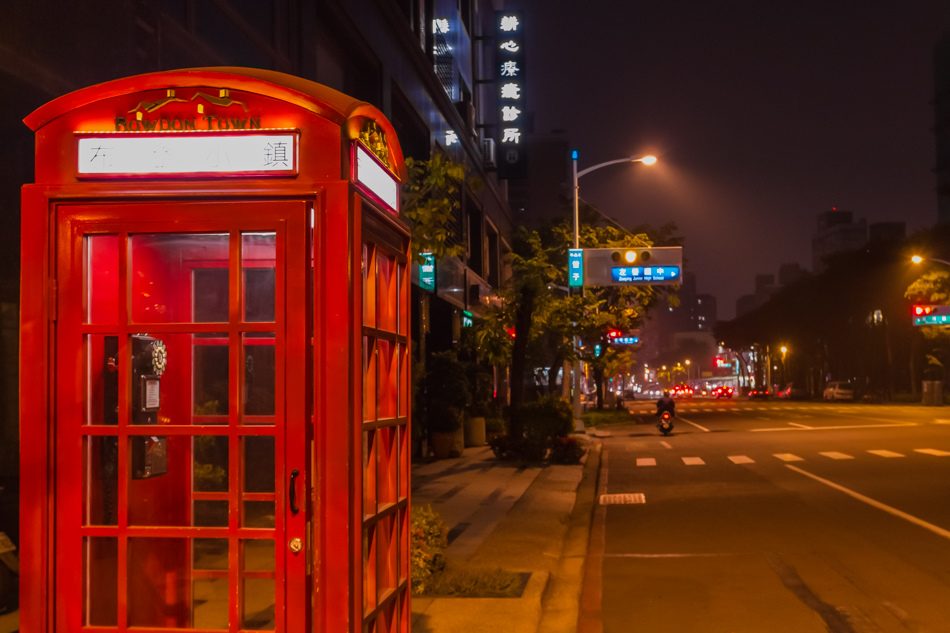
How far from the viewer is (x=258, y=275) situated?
4.60 m

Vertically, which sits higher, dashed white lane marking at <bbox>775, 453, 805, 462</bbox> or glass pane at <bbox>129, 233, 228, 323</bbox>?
glass pane at <bbox>129, 233, 228, 323</bbox>

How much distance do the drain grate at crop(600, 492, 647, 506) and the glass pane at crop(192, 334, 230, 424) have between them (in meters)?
11.5

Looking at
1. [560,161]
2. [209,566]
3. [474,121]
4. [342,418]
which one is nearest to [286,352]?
[342,418]

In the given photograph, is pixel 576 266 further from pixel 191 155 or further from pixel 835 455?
pixel 191 155

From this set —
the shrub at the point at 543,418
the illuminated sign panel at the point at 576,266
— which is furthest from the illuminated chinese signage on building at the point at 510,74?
the shrub at the point at 543,418

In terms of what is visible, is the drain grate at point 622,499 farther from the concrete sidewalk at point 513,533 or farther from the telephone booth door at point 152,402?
the telephone booth door at point 152,402

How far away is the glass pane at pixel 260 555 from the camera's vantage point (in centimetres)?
448

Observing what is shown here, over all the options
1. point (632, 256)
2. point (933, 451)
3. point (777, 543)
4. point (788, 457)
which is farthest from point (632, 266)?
point (777, 543)

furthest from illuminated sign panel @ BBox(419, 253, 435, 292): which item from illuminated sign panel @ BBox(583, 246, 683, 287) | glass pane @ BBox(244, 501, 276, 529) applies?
glass pane @ BBox(244, 501, 276, 529)

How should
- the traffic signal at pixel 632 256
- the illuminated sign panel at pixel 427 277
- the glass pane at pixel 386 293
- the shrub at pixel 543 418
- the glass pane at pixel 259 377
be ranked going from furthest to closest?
1. the traffic signal at pixel 632 256
2. the illuminated sign panel at pixel 427 277
3. the shrub at pixel 543 418
4. the glass pane at pixel 386 293
5. the glass pane at pixel 259 377

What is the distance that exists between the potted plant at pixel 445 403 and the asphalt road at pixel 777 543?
14.4 feet

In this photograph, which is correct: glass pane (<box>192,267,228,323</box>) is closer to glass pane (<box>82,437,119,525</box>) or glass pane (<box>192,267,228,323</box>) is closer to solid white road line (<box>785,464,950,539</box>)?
glass pane (<box>82,437,119,525</box>)

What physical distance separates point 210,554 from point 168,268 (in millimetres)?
1440

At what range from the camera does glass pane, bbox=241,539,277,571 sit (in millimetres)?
4477
